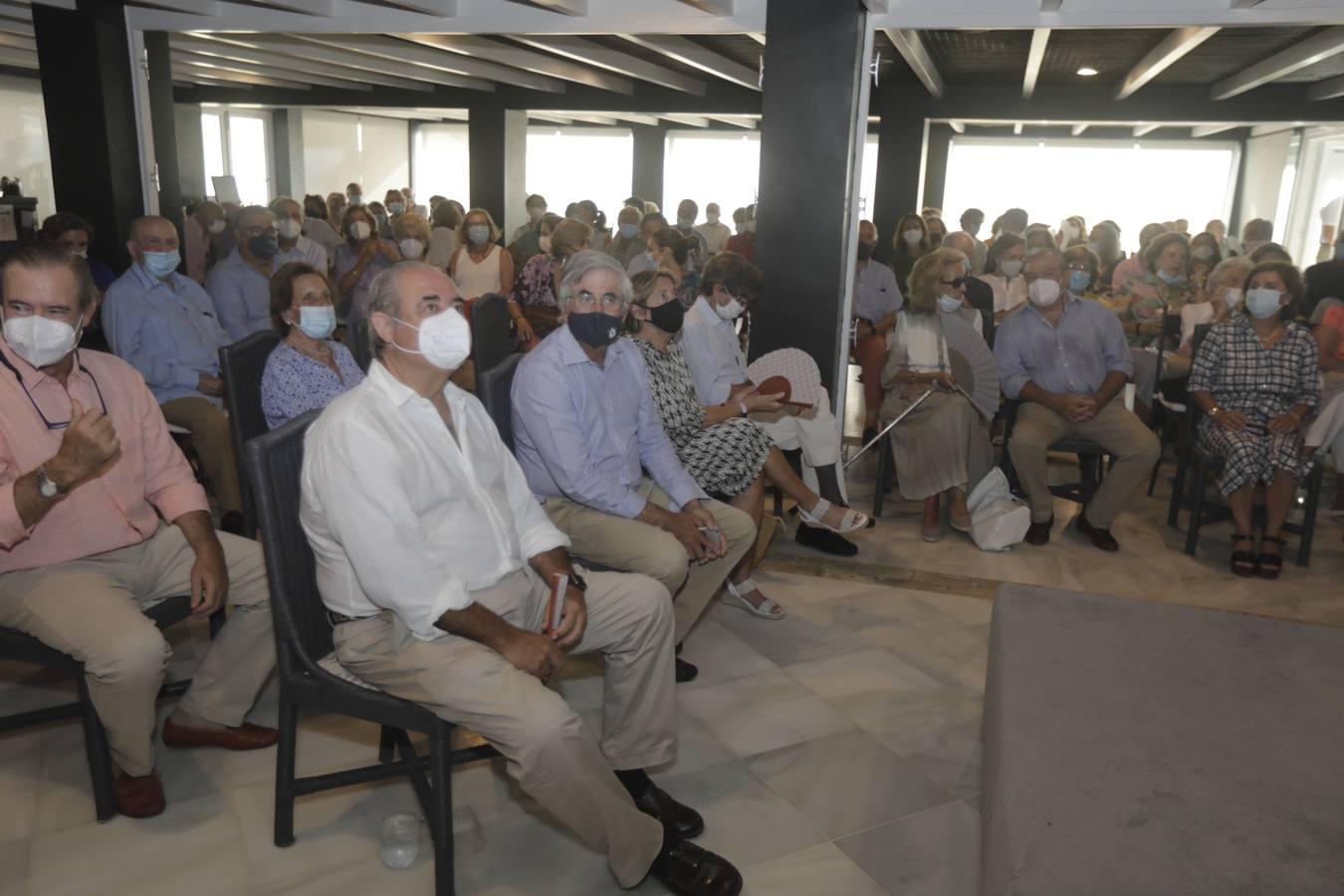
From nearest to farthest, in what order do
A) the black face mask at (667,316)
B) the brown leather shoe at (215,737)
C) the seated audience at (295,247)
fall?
1. the brown leather shoe at (215,737)
2. the black face mask at (667,316)
3. the seated audience at (295,247)

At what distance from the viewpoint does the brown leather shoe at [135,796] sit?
2.34m

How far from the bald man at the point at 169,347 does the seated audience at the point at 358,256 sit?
3.00m

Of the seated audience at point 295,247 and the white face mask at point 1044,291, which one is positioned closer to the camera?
the white face mask at point 1044,291

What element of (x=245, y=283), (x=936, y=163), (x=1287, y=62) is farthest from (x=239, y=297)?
(x=936, y=163)

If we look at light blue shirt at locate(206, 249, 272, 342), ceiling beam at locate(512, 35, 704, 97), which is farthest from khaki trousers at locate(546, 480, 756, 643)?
ceiling beam at locate(512, 35, 704, 97)

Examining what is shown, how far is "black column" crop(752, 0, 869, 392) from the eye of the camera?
14.8 feet

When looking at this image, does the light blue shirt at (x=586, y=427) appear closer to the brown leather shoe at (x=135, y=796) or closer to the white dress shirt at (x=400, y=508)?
the white dress shirt at (x=400, y=508)

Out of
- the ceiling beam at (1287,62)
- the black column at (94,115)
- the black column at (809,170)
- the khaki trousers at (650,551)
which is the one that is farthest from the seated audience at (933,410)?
the black column at (94,115)

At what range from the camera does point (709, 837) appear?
7.84 ft

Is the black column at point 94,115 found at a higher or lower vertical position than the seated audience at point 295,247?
higher

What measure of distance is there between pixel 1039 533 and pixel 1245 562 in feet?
2.70

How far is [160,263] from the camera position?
4.27 metres

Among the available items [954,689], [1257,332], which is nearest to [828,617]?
[954,689]

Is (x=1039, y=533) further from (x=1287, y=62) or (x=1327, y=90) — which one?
(x=1327, y=90)
